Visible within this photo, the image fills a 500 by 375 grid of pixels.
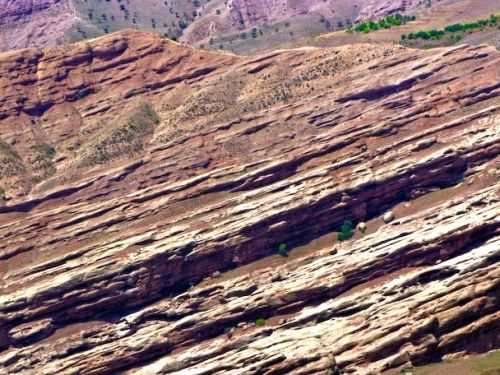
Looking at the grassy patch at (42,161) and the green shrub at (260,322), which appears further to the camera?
the grassy patch at (42,161)

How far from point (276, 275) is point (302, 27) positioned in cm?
10407

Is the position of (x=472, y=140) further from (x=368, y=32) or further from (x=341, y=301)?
(x=368, y=32)

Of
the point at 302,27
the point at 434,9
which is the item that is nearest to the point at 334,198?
the point at 434,9

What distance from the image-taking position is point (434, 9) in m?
152

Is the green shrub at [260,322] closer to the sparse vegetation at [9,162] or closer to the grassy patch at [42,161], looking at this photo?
the grassy patch at [42,161]

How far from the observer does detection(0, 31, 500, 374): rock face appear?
236ft

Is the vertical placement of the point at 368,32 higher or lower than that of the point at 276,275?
higher

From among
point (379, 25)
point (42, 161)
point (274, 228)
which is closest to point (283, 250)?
point (274, 228)

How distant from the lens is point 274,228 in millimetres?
84500

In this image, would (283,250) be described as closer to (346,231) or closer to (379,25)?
(346,231)

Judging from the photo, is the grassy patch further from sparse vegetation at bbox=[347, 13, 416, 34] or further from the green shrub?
sparse vegetation at bbox=[347, 13, 416, 34]

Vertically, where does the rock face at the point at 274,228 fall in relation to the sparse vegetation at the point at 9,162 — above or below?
below

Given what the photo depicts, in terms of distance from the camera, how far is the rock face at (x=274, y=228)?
72.1 meters

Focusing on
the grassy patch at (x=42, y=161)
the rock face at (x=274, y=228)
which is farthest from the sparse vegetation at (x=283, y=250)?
the grassy patch at (x=42, y=161)
